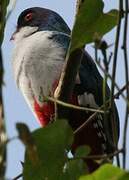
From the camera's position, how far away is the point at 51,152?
134 centimetres

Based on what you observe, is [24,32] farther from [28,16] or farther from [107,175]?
[107,175]

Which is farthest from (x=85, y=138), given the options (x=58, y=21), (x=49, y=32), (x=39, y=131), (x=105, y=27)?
(x=39, y=131)

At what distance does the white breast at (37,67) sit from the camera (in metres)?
3.21

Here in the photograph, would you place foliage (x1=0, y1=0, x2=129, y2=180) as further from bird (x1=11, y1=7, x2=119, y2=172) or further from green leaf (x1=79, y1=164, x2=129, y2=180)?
bird (x1=11, y1=7, x2=119, y2=172)

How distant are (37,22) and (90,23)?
2.85 m

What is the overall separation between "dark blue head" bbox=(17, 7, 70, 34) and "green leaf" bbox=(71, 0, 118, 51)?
2595mm

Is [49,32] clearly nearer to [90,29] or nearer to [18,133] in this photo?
[90,29]

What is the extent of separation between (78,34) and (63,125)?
0.30 metres

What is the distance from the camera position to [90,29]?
1490 mm

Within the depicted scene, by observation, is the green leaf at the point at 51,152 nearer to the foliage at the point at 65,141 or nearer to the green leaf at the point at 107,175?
the foliage at the point at 65,141

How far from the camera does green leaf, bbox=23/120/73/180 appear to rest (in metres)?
1.30

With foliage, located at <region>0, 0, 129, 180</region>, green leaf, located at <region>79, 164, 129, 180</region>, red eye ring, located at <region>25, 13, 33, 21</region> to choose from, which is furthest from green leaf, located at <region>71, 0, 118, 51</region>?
red eye ring, located at <region>25, 13, 33, 21</region>

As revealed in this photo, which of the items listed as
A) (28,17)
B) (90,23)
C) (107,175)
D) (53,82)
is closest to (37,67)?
(53,82)

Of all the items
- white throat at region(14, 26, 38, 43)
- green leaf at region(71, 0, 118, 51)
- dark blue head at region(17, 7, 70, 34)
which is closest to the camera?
green leaf at region(71, 0, 118, 51)
